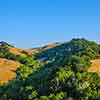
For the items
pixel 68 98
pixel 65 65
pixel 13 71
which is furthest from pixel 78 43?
pixel 68 98

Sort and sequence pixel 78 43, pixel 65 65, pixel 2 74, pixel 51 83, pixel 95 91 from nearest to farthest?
pixel 95 91, pixel 51 83, pixel 65 65, pixel 2 74, pixel 78 43

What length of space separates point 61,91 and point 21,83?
40.8 ft

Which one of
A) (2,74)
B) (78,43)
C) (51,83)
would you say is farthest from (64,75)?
(78,43)

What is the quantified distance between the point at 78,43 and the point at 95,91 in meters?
99.8

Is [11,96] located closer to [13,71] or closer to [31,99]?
[31,99]

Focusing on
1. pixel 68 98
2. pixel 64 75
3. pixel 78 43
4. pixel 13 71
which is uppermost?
pixel 78 43

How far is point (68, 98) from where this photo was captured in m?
62.9

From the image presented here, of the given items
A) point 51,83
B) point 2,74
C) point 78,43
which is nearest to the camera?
point 51,83

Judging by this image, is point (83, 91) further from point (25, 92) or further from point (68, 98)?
point (25, 92)

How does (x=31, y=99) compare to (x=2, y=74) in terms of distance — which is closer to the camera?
(x=31, y=99)

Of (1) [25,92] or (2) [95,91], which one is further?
(1) [25,92]

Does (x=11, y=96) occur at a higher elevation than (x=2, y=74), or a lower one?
lower

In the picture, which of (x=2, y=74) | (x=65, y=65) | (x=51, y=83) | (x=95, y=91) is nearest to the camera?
(x=95, y=91)

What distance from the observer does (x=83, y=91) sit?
6222 centimetres
